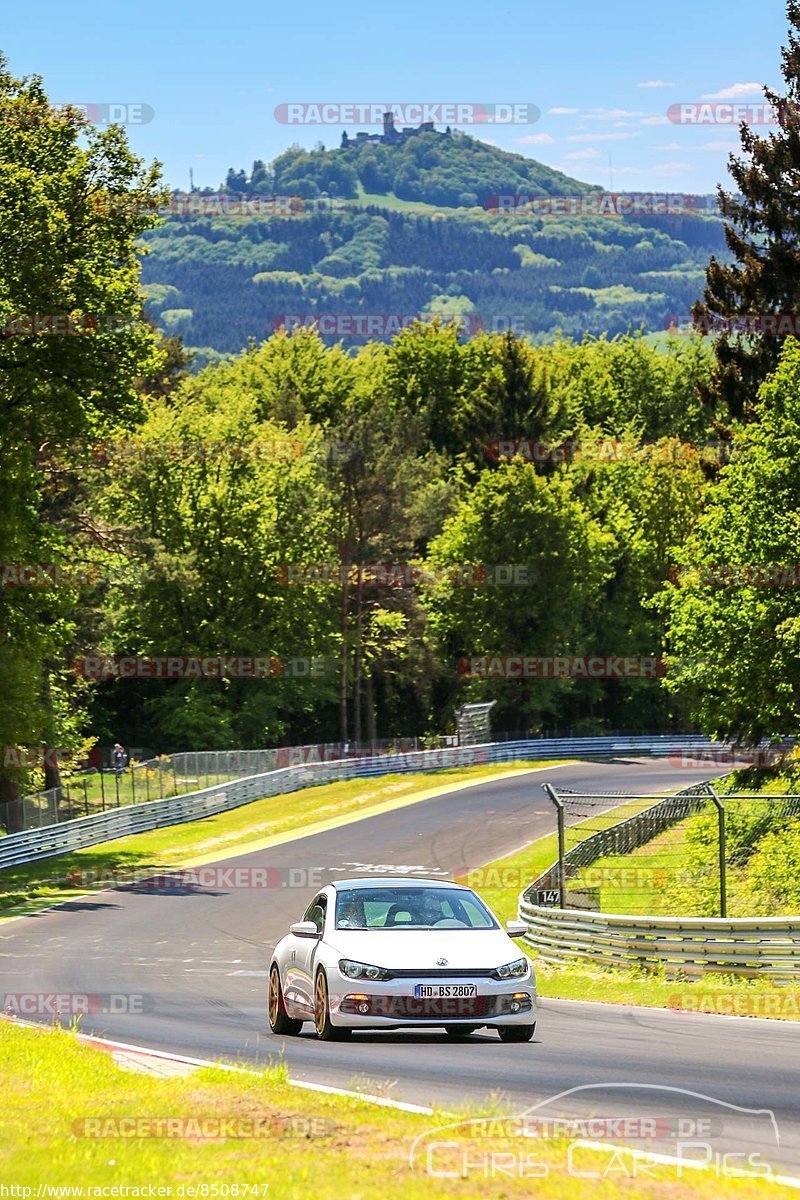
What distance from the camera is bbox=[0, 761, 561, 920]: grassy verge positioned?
1703 inches

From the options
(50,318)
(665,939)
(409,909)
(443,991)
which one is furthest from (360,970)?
(50,318)

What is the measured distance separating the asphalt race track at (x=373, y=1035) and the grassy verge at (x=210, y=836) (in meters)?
2.68

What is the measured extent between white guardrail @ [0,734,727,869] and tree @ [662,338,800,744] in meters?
19.4

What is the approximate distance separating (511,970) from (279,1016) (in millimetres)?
2892

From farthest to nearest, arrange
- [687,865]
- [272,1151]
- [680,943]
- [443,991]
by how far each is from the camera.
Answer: [687,865]
[680,943]
[443,991]
[272,1151]

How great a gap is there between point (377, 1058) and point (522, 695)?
72558 mm

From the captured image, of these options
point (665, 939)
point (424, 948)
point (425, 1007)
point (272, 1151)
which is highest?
point (272, 1151)

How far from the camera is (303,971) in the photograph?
15.7m

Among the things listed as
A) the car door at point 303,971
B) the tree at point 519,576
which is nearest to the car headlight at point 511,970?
the car door at point 303,971

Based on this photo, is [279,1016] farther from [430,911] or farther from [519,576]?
[519,576]

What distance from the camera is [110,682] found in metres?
82.5

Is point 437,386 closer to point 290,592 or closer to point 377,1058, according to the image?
point 290,592

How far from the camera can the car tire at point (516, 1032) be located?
1495cm

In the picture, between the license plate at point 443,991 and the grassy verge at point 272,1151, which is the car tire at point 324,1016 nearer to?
the license plate at point 443,991
